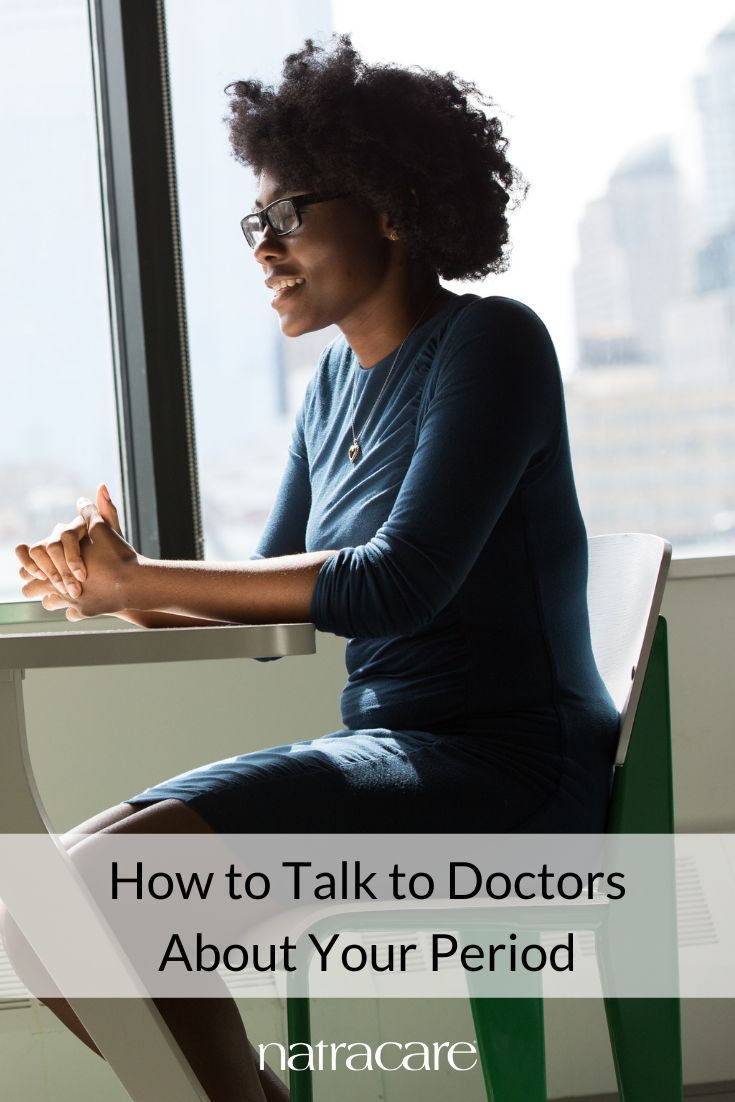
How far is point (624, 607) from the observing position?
1244 millimetres

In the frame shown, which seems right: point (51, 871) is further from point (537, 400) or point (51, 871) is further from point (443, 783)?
point (537, 400)

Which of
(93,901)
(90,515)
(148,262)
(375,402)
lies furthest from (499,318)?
(148,262)

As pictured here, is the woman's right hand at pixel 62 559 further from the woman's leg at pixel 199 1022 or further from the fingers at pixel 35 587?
the woman's leg at pixel 199 1022

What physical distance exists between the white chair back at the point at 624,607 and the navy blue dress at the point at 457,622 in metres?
0.04

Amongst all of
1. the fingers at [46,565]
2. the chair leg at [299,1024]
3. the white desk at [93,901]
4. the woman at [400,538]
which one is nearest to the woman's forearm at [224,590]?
the woman at [400,538]

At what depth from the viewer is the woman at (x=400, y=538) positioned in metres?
1.05

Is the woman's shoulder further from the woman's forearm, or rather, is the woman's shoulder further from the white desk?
the white desk

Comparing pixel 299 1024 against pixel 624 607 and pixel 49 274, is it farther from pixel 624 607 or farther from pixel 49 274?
pixel 49 274

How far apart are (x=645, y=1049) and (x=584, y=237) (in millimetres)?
1422

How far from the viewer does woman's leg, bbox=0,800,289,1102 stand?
2.99ft

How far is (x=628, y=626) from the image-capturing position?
122cm

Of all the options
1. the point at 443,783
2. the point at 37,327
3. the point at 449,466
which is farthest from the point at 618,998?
the point at 37,327

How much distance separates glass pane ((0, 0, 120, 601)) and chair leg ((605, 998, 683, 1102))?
1281mm

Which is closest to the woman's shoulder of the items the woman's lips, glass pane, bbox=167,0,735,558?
the woman's lips
